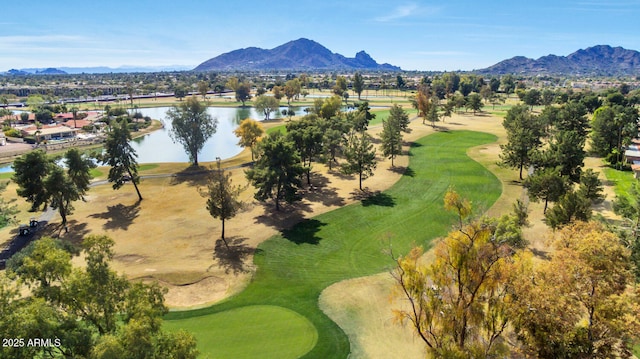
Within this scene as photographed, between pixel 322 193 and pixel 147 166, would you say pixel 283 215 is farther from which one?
pixel 147 166

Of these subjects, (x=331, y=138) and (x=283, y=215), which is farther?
(x=331, y=138)

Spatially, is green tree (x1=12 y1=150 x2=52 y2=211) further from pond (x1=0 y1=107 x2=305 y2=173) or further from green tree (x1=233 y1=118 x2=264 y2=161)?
pond (x1=0 y1=107 x2=305 y2=173)

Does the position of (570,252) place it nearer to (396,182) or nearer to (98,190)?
(396,182)

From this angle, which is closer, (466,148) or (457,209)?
(457,209)

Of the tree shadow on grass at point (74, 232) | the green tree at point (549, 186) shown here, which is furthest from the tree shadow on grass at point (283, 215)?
the green tree at point (549, 186)

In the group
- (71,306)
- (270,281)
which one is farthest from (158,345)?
(270,281)

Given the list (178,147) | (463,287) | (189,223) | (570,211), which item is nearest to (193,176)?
(189,223)
